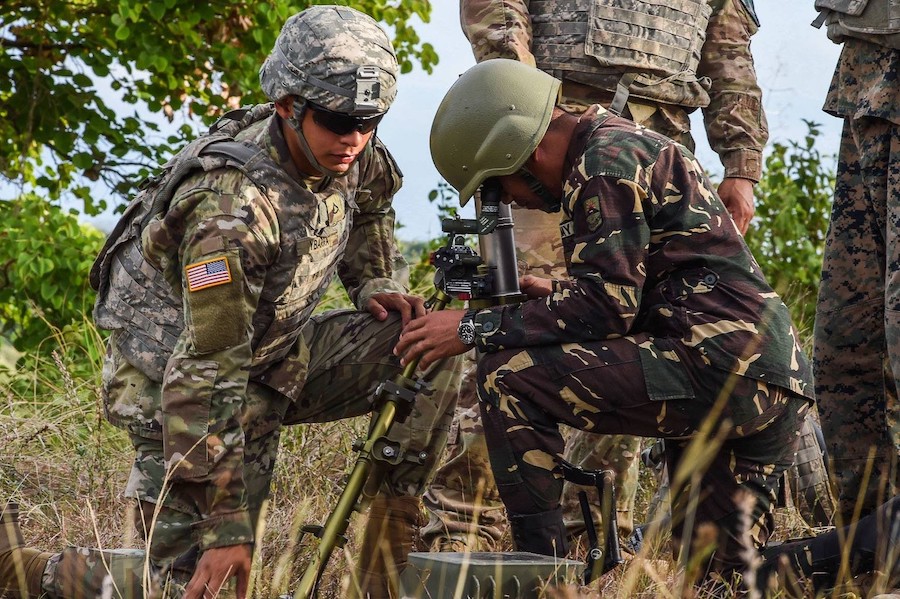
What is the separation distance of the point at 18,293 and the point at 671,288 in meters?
4.98

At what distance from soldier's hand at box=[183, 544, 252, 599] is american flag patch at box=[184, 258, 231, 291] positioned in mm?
715

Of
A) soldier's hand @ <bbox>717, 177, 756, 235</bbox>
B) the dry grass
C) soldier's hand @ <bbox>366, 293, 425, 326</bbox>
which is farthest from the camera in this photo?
soldier's hand @ <bbox>717, 177, 756, 235</bbox>

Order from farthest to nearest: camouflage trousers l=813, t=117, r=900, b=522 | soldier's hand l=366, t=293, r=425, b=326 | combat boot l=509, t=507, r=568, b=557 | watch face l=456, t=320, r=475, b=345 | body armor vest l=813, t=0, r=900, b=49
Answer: soldier's hand l=366, t=293, r=425, b=326 < camouflage trousers l=813, t=117, r=900, b=522 < body armor vest l=813, t=0, r=900, b=49 < watch face l=456, t=320, r=475, b=345 < combat boot l=509, t=507, r=568, b=557

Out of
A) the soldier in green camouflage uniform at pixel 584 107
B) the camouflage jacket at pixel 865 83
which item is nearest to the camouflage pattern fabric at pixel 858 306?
the camouflage jacket at pixel 865 83

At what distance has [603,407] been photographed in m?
3.30

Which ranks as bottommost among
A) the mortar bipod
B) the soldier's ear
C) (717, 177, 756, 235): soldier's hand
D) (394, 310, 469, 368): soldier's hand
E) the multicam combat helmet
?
the mortar bipod

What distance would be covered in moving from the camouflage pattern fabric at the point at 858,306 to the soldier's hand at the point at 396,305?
1299 millimetres

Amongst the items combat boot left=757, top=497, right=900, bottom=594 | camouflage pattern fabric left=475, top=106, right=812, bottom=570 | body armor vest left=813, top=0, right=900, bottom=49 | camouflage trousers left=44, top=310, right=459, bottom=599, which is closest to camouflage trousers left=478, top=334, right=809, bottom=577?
camouflage pattern fabric left=475, top=106, right=812, bottom=570

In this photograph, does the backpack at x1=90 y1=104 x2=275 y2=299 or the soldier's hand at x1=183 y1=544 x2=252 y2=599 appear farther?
the backpack at x1=90 y1=104 x2=275 y2=299

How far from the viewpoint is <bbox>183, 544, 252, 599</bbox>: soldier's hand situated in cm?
317

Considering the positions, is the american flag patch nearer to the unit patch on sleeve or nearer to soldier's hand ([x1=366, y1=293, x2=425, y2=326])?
soldier's hand ([x1=366, y1=293, x2=425, y2=326])

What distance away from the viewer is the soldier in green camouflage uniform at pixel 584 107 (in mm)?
4098

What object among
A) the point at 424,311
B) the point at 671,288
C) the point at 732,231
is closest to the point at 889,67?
the point at 732,231

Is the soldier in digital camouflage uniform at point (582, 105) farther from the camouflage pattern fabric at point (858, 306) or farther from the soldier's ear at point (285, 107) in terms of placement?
the soldier's ear at point (285, 107)
